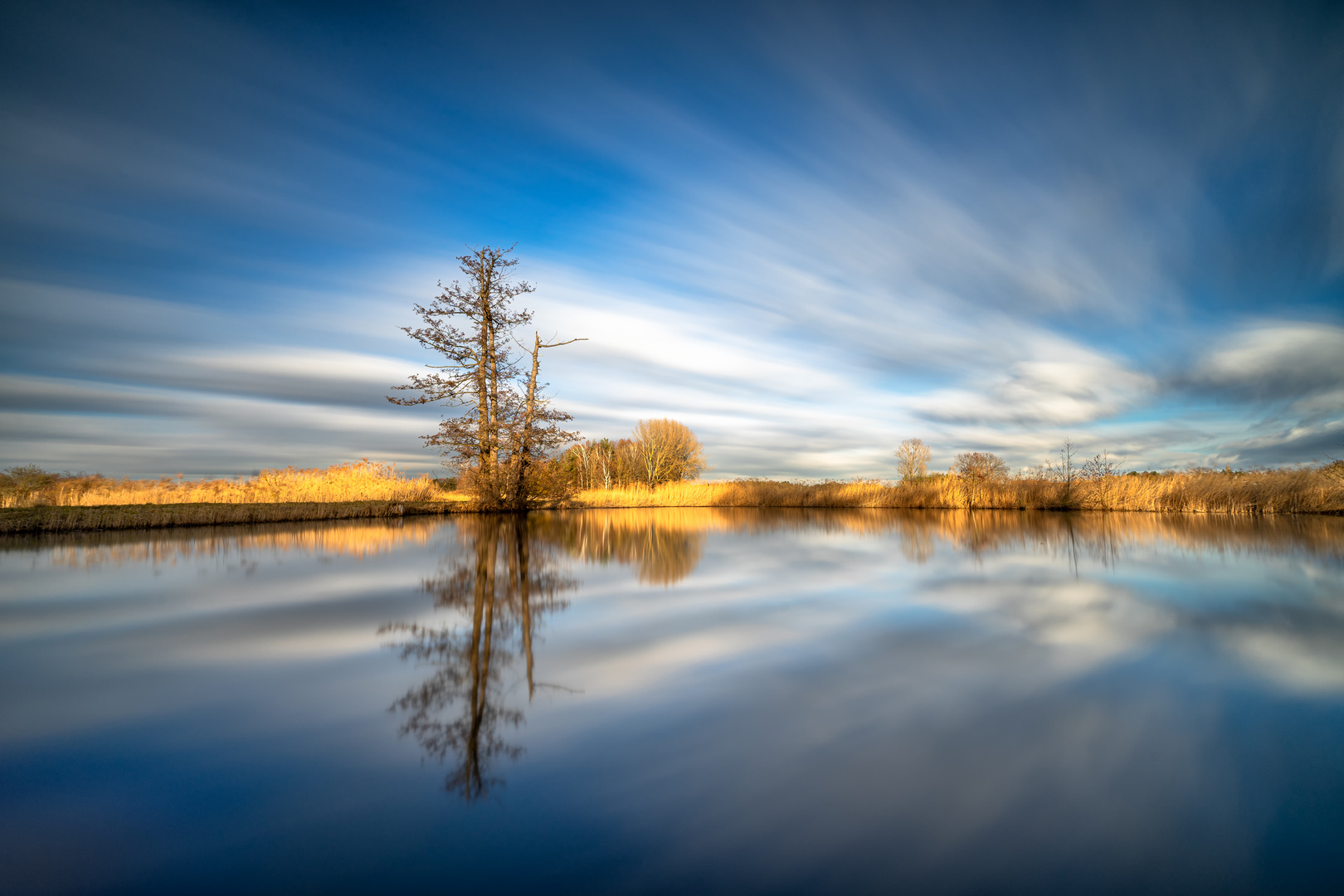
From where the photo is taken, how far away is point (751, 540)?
909cm

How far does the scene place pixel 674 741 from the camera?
6.11 ft

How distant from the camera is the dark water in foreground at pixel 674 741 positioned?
1263 mm

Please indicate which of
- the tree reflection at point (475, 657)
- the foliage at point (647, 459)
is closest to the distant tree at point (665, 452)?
the foliage at point (647, 459)

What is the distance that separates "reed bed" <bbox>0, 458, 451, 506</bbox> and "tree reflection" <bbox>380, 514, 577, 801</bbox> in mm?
10826

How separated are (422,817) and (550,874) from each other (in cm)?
43

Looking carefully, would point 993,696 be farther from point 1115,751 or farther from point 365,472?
point 365,472

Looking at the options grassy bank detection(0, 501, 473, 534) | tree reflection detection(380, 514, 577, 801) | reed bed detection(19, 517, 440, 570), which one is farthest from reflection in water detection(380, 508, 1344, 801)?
grassy bank detection(0, 501, 473, 534)

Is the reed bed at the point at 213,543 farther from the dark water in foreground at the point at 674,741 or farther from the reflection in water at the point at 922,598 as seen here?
Answer: the dark water in foreground at the point at 674,741

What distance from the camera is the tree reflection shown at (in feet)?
5.96

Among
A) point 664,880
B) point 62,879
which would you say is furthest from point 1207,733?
point 62,879

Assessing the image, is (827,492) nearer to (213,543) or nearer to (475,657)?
(213,543)

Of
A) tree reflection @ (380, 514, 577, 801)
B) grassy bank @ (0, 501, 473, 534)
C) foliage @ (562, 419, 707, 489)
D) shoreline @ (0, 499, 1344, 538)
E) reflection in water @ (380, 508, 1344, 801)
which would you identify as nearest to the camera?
tree reflection @ (380, 514, 577, 801)

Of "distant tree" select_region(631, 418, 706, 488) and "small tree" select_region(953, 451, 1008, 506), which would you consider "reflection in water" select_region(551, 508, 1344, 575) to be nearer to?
"small tree" select_region(953, 451, 1008, 506)

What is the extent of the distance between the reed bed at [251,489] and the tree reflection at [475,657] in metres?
10.8
